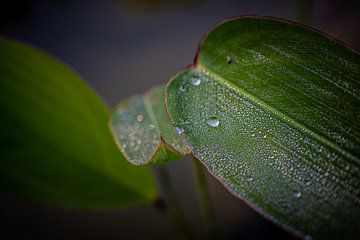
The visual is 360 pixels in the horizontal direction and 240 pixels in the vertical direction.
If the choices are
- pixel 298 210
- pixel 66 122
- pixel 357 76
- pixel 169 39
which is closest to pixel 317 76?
pixel 357 76

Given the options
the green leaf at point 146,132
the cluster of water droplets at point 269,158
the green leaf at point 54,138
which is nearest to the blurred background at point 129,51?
the green leaf at point 54,138

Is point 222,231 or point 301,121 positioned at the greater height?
point 301,121

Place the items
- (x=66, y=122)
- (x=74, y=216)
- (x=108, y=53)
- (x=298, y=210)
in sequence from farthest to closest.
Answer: (x=108, y=53) < (x=74, y=216) < (x=66, y=122) < (x=298, y=210)

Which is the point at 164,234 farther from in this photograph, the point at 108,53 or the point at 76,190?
the point at 108,53

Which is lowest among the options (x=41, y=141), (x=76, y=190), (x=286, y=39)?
(x=76, y=190)

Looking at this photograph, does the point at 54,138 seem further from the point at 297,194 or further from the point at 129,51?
the point at 129,51

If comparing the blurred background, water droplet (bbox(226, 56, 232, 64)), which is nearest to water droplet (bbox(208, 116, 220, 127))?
water droplet (bbox(226, 56, 232, 64))
